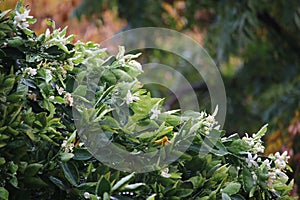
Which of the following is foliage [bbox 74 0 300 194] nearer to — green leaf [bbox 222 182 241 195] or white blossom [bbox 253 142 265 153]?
white blossom [bbox 253 142 265 153]

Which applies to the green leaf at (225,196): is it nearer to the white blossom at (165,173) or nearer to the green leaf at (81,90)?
the white blossom at (165,173)

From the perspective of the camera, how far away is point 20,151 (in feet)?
2.81

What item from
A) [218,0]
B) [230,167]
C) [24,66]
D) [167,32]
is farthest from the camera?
[167,32]

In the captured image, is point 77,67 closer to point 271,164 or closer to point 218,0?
point 271,164

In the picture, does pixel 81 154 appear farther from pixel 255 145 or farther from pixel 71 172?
pixel 255 145

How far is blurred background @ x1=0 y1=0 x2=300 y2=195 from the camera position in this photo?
323 centimetres

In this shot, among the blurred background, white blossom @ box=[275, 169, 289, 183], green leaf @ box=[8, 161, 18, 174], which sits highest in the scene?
green leaf @ box=[8, 161, 18, 174]

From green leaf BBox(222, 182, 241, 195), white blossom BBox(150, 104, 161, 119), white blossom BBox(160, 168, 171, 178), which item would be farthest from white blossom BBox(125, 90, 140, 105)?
green leaf BBox(222, 182, 241, 195)

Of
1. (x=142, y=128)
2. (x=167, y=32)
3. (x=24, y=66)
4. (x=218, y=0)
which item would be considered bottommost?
(x=167, y=32)

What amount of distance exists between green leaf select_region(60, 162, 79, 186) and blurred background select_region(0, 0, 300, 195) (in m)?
1.88

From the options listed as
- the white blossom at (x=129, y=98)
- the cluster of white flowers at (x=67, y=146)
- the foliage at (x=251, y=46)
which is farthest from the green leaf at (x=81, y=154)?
the foliage at (x=251, y=46)

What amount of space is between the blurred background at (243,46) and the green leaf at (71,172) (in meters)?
1.88

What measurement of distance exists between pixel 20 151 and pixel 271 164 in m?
0.54

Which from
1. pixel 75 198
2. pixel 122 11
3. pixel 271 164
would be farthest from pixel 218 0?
pixel 75 198
